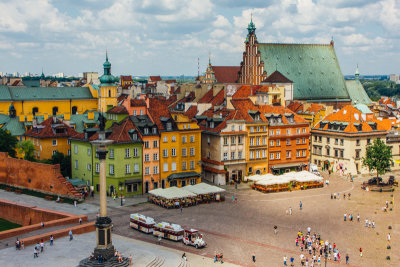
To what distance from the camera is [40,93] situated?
122 m

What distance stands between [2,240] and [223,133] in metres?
38.1

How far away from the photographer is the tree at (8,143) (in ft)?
274

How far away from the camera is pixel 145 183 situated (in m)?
75.1

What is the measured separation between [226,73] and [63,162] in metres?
75.0

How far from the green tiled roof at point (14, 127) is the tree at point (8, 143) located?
7207 millimetres

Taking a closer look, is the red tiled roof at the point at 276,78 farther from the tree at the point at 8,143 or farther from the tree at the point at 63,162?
the tree at the point at 8,143

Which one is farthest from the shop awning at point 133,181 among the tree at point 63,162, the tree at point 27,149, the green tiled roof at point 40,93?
the green tiled roof at point 40,93

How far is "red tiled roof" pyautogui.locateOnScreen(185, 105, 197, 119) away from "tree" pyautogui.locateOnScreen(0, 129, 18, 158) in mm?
29513

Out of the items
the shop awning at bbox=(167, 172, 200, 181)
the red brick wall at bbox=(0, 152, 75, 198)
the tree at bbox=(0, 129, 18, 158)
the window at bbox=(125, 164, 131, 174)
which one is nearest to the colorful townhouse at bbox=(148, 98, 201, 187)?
the shop awning at bbox=(167, 172, 200, 181)

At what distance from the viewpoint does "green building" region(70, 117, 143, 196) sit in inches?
2847

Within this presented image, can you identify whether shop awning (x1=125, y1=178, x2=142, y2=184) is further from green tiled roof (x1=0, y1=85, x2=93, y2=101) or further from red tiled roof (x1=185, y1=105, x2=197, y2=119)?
green tiled roof (x1=0, y1=85, x2=93, y2=101)

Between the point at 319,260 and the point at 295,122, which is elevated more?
the point at 295,122

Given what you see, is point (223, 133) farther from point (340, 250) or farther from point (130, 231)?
point (340, 250)

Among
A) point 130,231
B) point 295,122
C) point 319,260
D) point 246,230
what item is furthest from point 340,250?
point 295,122
